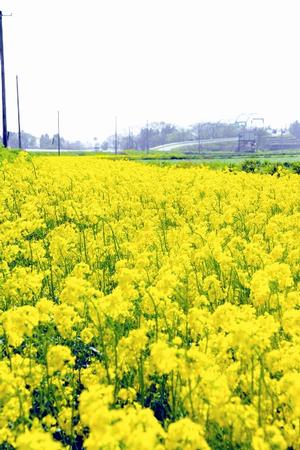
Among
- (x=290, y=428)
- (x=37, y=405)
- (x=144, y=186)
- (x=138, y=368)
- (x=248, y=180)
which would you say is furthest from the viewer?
(x=248, y=180)

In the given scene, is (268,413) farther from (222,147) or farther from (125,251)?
(222,147)

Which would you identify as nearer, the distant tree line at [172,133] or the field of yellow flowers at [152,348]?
the field of yellow flowers at [152,348]

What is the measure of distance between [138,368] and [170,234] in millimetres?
3051

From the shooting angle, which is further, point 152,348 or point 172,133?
point 172,133

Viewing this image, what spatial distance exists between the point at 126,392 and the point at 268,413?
0.62 metres

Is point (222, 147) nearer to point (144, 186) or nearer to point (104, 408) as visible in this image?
point (144, 186)

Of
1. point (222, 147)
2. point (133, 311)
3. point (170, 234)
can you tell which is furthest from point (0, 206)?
point (222, 147)

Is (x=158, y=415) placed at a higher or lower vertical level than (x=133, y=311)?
lower

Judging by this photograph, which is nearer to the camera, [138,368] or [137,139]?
[138,368]

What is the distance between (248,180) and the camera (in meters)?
11.7

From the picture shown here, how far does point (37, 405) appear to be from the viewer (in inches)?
136

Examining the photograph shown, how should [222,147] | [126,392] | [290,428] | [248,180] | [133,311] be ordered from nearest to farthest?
[290,428]
[126,392]
[133,311]
[248,180]
[222,147]

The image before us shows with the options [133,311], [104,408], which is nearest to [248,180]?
[133,311]

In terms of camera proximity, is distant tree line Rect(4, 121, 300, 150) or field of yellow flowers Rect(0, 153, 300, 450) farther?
distant tree line Rect(4, 121, 300, 150)
